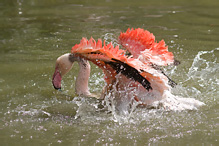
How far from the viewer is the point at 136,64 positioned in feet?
15.3

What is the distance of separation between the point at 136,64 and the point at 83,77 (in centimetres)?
115

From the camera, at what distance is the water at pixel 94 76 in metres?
4.61

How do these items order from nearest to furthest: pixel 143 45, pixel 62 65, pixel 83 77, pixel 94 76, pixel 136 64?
pixel 136 64, pixel 143 45, pixel 62 65, pixel 83 77, pixel 94 76

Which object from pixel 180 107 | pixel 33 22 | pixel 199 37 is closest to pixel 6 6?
pixel 33 22

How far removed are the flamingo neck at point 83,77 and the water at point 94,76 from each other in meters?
0.17

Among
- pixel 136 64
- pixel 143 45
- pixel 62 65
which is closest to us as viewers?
pixel 136 64

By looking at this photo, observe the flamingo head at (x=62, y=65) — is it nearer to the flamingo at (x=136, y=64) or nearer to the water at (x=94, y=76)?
the flamingo at (x=136, y=64)

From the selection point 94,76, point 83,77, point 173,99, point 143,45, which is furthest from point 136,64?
point 94,76

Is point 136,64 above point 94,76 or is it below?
above

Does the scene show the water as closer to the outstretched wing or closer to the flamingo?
the flamingo

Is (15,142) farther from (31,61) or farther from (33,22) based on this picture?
(33,22)

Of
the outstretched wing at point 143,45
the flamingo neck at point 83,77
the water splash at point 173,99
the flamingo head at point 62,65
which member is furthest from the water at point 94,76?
the outstretched wing at point 143,45

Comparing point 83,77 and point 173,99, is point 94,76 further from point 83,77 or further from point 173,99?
point 173,99

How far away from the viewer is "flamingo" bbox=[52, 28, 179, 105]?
15.7ft
